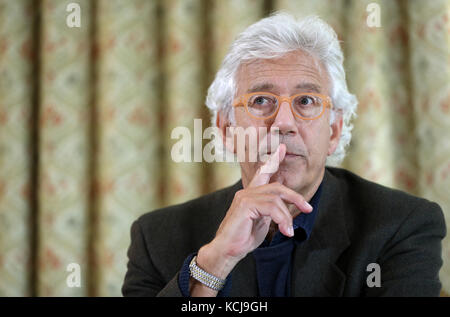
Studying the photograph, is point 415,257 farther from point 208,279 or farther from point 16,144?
point 16,144

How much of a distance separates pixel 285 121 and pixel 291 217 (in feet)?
0.97

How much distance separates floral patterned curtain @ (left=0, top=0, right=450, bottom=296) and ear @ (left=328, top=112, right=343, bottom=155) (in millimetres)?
560

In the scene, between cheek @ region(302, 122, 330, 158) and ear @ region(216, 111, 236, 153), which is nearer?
cheek @ region(302, 122, 330, 158)

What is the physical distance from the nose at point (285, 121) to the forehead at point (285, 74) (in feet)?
0.20

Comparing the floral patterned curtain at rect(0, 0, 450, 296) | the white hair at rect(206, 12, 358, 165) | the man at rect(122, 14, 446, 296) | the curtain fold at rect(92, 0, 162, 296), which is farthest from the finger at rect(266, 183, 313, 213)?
the curtain fold at rect(92, 0, 162, 296)

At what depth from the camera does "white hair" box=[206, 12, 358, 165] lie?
4.64 ft

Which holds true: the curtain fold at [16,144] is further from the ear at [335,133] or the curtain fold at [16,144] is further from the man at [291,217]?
the ear at [335,133]

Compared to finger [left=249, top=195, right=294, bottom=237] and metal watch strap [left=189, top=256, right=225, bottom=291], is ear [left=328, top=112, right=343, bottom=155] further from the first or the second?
metal watch strap [left=189, top=256, right=225, bottom=291]

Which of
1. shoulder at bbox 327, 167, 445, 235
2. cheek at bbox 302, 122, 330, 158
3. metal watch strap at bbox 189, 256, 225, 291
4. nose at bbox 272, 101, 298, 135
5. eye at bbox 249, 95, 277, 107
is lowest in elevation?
metal watch strap at bbox 189, 256, 225, 291

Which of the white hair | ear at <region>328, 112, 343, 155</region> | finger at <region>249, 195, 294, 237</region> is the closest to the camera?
finger at <region>249, 195, 294, 237</region>

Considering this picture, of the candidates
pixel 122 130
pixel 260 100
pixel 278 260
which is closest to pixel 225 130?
pixel 260 100

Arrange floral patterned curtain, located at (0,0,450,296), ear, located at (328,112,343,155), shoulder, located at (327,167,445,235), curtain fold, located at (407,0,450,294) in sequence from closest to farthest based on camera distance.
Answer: shoulder, located at (327,167,445,235), ear, located at (328,112,343,155), curtain fold, located at (407,0,450,294), floral patterned curtain, located at (0,0,450,296)

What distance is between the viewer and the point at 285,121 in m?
1.28

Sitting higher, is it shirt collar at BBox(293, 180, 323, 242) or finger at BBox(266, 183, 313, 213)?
finger at BBox(266, 183, 313, 213)
